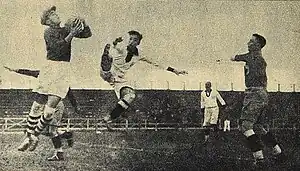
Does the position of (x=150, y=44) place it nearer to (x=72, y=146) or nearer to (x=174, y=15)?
(x=174, y=15)

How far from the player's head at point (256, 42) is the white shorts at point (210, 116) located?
0.29 metres

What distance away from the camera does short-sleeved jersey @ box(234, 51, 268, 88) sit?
240 cm

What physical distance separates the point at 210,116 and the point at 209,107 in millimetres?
36

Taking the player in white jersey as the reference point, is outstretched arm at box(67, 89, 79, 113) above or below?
below

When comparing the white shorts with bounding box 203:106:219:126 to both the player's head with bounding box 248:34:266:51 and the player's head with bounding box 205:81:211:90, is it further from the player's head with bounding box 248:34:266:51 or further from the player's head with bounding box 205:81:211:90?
the player's head with bounding box 248:34:266:51

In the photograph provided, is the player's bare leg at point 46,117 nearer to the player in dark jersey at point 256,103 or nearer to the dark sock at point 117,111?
the dark sock at point 117,111

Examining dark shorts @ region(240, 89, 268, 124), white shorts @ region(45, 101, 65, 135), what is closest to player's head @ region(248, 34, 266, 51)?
dark shorts @ region(240, 89, 268, 124)

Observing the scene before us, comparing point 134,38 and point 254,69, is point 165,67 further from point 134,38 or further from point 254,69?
point 254,69

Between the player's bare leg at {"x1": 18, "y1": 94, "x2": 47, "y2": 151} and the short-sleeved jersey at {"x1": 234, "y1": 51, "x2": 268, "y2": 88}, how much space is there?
31.5 inches

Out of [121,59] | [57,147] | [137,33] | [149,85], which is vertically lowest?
[57,147]

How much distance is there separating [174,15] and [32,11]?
1.84 ft

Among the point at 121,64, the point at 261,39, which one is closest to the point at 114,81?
the point at 121,64

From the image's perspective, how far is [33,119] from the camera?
2227 millimetres

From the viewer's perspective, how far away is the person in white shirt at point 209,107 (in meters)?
2.35
